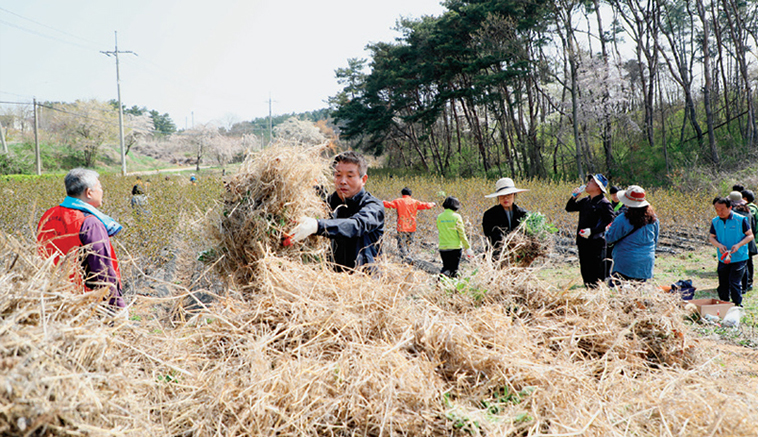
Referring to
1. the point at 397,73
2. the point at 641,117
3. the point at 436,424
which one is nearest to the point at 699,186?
the point at 641,117

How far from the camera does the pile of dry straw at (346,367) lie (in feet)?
3.12

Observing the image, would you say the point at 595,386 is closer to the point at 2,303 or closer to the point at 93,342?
the point at 93,342

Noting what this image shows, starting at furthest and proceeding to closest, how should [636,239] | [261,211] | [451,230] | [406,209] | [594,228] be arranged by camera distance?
[406,209]
[451,230]
[594,228]
[636,239]
[261,211]

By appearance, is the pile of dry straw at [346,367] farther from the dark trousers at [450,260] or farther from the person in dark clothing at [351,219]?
the dark trousers at [450,260]

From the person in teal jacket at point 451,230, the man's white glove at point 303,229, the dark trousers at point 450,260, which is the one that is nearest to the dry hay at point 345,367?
the man's white glove at point 303,229

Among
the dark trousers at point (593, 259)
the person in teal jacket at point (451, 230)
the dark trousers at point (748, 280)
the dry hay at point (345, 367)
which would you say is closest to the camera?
the dry hay at point (345, 367)

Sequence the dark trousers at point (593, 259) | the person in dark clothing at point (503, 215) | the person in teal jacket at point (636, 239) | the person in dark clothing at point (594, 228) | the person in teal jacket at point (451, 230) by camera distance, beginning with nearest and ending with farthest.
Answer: the person in teal jacket at point (636, 239) → the person in dark clothing at point (503, 215) → the person in dark clothing at point (594, 228) → the dark trousers at point (593, 259) → the person in teal jacket at point (451, 230)

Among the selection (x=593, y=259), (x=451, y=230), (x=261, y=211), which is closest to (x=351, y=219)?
(x=261, y=211)

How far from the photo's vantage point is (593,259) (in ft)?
15.5

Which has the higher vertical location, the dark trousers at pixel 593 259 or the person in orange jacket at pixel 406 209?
the person in orange jacket at pixel 406 209

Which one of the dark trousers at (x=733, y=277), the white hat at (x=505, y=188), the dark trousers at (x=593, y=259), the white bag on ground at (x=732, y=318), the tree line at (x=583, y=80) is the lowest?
the white bag on ground at (x=732, y=318)

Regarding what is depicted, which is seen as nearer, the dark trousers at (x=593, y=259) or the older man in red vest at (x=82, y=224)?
the older man in red vest at (x=82, y=224)

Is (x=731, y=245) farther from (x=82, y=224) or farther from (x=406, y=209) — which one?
(x=82, y=224)

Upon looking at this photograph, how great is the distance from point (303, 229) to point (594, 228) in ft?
12.6
